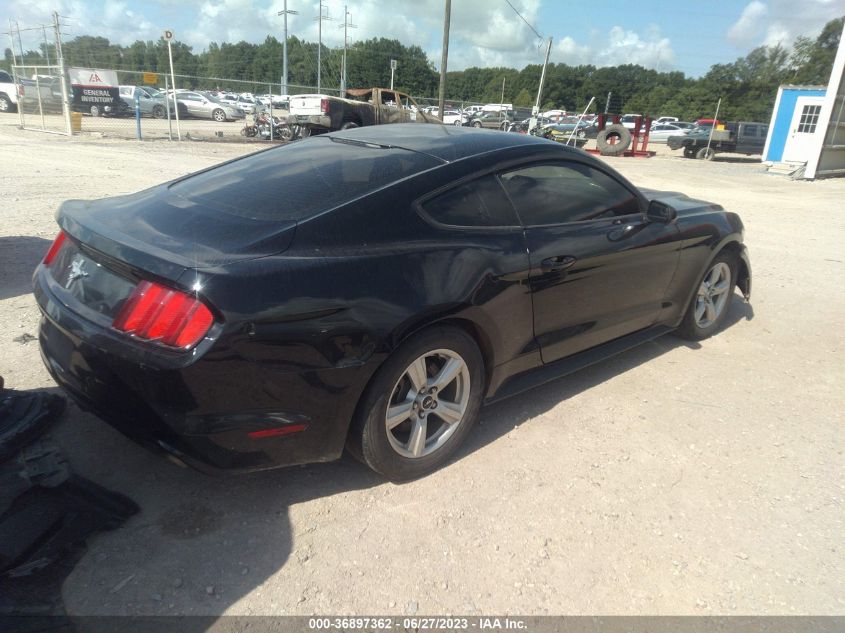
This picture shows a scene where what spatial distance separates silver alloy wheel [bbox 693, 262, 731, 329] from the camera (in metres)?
4.52

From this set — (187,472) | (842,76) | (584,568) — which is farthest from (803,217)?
(187,472)

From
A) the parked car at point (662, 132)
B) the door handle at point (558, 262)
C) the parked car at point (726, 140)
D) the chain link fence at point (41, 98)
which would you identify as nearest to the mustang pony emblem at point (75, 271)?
the door handle at point (558, 262)

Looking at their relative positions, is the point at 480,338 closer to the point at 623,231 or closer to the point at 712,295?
the point at 623,231

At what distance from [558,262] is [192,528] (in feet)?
7.02

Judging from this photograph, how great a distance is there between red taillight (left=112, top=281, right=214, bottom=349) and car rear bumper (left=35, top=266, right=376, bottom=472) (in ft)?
0.23

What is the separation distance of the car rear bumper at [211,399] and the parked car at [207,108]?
Result: 32.2m

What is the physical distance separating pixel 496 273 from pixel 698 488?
1.46 meters

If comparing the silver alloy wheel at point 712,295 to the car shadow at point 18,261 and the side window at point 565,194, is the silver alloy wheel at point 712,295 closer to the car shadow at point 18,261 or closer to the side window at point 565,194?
the side window at point 565,194

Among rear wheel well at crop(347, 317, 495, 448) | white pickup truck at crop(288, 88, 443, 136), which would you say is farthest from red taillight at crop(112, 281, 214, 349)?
white pickup truck at crop(288, 88, 443, 136)

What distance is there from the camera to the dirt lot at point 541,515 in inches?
85.7

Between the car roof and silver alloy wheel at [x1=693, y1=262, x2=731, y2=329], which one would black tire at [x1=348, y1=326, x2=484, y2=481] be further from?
silver alloy wheel at [x1=693, y1=262, x2=731, y2=329]

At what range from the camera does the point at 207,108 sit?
3159 cm

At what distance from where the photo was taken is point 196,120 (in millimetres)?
32281

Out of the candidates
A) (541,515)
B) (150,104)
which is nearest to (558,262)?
(541,515)
